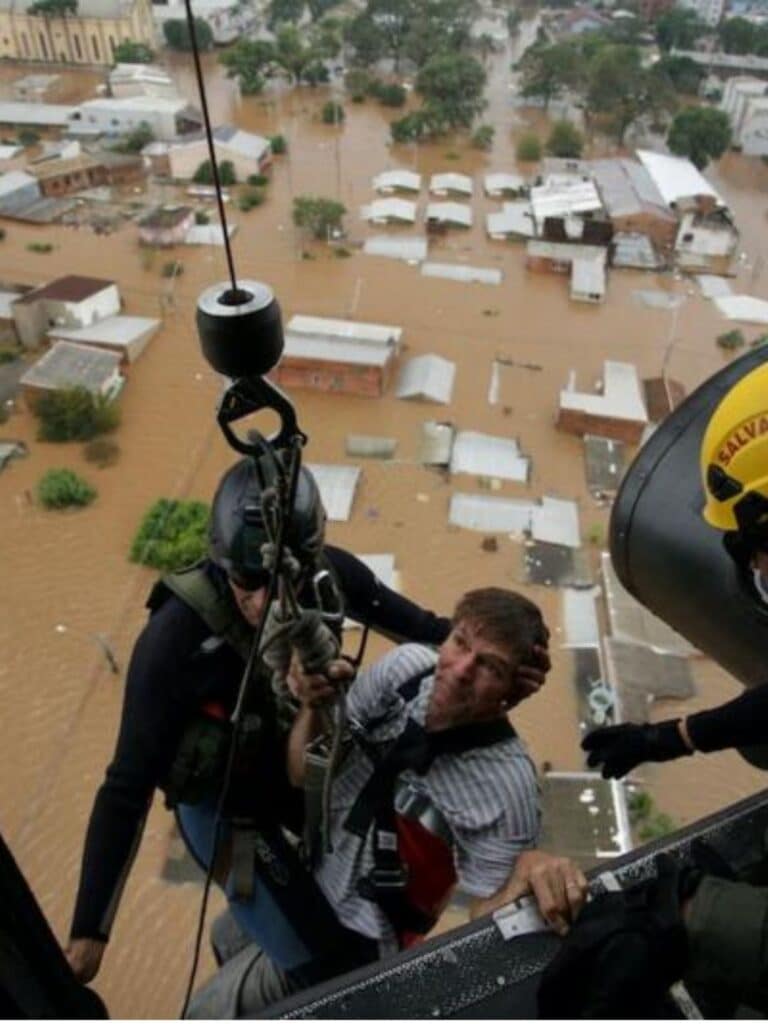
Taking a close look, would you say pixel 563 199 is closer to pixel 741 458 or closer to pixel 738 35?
pixel 738 35

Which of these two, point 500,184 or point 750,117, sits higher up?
point 750,117

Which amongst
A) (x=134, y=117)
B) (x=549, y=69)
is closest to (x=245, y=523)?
(x=134, y=117)

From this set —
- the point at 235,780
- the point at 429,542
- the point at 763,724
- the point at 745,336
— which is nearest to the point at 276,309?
the point at 235,780

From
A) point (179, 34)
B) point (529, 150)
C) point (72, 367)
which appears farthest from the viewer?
point (179, 34)

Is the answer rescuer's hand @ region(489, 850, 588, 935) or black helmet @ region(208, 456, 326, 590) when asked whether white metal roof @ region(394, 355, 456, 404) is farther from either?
rescuer's hand @ region(489, 850, 588, 935)

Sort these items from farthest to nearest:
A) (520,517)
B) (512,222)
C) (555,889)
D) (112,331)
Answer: (512,222)
(112,331)
(520,517)
(555,889)

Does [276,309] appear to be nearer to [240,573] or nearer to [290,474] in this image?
[290,474]
